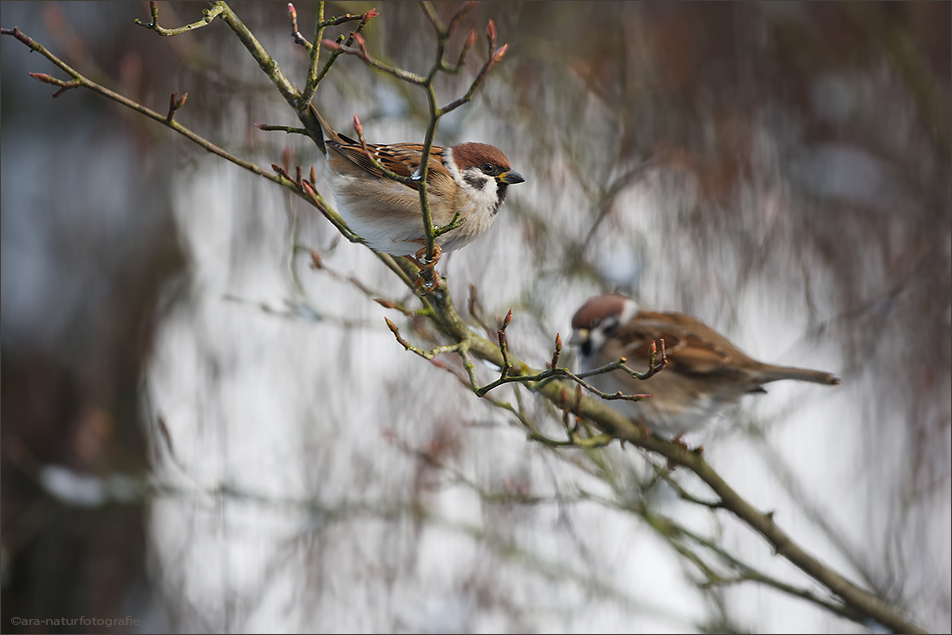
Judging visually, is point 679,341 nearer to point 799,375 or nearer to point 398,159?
point 799,375

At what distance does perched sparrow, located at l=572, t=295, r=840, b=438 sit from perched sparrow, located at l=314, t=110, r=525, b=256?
3.74 feet

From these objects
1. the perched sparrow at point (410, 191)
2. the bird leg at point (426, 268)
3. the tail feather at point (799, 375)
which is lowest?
the tail feather at point (799, 375)

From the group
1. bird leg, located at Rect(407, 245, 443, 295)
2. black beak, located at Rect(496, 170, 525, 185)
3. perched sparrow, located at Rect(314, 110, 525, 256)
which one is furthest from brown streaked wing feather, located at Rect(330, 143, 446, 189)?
bird leg, located at Rect(407, 245, 443, 295)

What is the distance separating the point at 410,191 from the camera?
7.30 ft

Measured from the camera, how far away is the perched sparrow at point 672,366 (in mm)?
3094

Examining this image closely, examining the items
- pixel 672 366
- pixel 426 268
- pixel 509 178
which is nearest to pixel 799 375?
pixel 672 366

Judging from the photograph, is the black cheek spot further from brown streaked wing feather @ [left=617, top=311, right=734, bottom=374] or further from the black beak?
brown streaked wing feather @ [left=617, top=311, right=734, bottom=374]

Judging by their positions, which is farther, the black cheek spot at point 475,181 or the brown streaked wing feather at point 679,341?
the brown streaked wing feather at point 679,341

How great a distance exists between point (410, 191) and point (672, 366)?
5.24 ft

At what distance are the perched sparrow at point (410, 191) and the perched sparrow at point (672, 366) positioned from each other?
1.14 metres

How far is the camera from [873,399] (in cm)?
460

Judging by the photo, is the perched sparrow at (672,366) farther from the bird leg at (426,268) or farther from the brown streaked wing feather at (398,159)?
the bird leg at (426,268)

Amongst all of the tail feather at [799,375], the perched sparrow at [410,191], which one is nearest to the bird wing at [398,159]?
the perched sparrow at [410,191]

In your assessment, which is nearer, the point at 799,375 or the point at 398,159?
the point at 398,159
